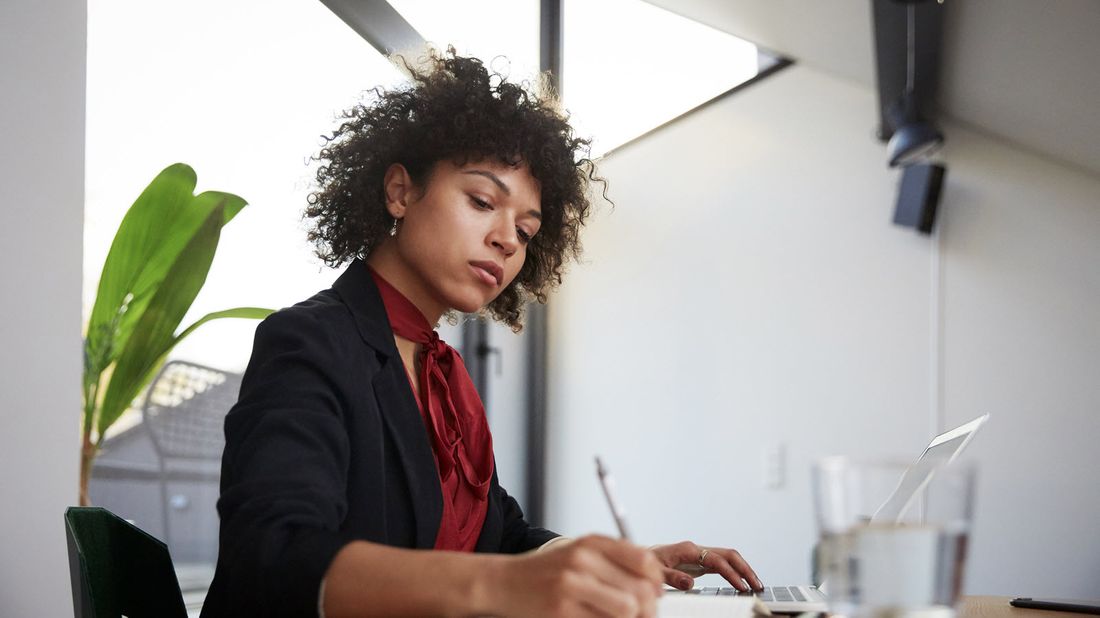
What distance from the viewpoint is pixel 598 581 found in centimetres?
62

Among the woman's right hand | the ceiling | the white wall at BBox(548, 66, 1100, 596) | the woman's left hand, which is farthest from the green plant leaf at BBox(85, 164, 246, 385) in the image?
the white wall at BBox(548, 66, 1100, 596)

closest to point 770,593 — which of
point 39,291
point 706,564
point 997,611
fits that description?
point 706,564

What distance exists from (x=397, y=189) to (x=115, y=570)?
1.92 ft

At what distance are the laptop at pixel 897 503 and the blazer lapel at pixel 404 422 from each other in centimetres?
27

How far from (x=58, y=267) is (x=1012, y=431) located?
276cm

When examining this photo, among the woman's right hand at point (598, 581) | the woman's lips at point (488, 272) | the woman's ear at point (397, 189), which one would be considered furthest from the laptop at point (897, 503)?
the woman's ear at point (397, 189)

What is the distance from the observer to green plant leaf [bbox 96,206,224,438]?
5.35 ft

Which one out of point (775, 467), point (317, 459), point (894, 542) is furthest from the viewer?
point (775, 467)

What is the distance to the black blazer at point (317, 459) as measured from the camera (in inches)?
29.5

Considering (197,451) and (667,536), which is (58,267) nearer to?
(197,451)

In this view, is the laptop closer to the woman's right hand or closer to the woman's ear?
the woman's right hand

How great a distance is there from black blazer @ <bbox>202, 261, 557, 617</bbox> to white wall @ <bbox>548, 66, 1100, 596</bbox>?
88.4 inches

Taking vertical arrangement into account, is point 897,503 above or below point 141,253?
below

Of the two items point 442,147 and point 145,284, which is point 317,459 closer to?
point 442,147
